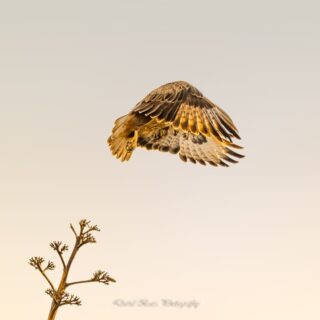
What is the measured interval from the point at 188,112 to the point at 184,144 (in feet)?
13.4

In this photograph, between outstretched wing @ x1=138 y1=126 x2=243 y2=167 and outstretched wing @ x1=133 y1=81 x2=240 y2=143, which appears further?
outstretched wing @ x1=138 y1=126 x2=243 y2=167

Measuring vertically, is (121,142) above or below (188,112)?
above

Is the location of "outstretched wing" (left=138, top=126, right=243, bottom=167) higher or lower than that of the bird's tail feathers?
higher

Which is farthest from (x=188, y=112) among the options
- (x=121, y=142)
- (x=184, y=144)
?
(x=184, y=144)

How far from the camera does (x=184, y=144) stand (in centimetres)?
1369

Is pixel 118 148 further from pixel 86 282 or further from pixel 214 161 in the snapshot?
pixel 86 282

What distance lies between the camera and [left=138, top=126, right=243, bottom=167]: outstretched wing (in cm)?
1281

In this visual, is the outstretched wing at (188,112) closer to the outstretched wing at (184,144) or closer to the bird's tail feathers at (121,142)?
the bird's tail feathers at (121,142)

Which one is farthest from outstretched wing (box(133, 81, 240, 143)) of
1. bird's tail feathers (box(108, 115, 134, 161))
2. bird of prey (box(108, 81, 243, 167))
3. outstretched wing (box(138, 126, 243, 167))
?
outstretched wing (box(138, 126, 243, 167))

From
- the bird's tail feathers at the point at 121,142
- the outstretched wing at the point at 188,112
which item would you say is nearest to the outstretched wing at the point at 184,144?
the bird's tail feathers at the point at 121,142

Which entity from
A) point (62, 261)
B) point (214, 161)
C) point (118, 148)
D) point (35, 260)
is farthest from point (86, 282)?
point (214, 161)

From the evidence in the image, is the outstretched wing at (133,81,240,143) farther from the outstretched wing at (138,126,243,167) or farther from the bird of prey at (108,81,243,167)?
the outstretched wing at (138,126,243,167)

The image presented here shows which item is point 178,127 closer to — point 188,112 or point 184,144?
point 188,112

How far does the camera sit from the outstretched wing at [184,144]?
12812 millimetres
